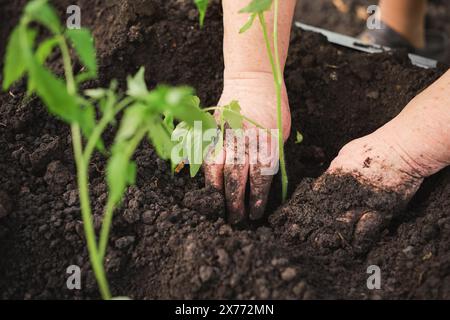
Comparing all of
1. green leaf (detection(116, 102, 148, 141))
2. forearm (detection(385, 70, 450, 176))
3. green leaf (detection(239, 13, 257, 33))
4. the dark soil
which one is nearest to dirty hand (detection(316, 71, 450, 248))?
forearm (detection(385, 70, 450, 176))

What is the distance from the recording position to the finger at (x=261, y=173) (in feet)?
4.10

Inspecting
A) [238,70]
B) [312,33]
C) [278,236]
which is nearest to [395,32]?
[312,33]

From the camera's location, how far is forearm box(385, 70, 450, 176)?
Result: 1254mm

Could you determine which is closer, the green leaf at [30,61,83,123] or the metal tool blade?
the green leaf at [30,61,83,123]

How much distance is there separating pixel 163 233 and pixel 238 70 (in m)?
0.44

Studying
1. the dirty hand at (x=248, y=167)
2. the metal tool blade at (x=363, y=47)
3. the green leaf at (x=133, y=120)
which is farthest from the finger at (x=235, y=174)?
the metal tool blade at (x=363, y=47)

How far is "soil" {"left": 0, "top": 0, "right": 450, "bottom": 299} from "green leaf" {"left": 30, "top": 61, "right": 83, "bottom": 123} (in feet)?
1.37

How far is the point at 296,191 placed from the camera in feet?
4.23

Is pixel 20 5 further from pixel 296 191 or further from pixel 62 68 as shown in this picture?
pixel 296 191

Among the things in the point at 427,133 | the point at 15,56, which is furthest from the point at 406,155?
the point at 15,56

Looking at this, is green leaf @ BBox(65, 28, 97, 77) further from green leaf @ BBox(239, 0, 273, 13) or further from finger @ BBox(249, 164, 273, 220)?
finger @ BBox(249, 164, 273, 220)

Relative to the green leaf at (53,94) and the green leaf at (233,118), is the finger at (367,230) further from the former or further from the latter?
the green leaf at (53,94)

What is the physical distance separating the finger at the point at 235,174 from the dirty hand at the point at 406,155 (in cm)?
17

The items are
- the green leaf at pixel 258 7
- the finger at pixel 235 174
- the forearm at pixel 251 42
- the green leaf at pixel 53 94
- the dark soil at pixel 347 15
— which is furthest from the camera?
the dark soil at pixel 347 15
